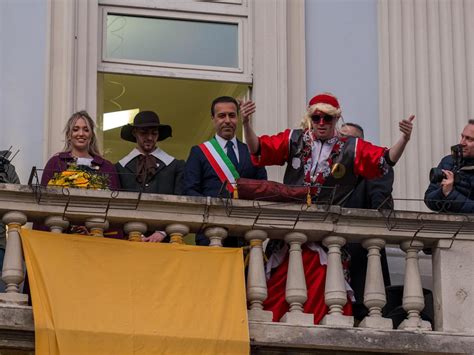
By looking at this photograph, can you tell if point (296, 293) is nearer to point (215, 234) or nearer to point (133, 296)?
point (215, 234)

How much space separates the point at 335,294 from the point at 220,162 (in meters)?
1.48

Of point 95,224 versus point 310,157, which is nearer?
point 95,224

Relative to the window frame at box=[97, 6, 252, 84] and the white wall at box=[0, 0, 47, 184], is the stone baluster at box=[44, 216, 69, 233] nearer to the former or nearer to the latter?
the white wall at box=[0, 0, 47, 184]

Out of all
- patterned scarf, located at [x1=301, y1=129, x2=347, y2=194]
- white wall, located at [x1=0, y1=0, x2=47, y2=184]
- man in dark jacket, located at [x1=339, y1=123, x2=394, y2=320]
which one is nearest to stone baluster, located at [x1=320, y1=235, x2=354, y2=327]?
man in dark jacket, located at [x1=339, y1=123, x2=394, y2=320]

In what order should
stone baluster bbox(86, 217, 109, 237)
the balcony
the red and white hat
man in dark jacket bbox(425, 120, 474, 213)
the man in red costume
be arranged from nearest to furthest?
the balcony
stone baluster bbox(86, 217, 109, 237)
the man in red costume
the red and white hat
man in dark jacket bbox(425, 120, 474, 213)

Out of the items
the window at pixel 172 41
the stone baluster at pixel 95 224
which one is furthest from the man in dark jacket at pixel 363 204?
the window at pixel 172 41

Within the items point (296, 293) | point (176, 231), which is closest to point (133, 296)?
point (176, 231)

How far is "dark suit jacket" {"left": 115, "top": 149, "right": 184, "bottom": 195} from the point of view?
15148 mm

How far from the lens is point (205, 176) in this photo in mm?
15117

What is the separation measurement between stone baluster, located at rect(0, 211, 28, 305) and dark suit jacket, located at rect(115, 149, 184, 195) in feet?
4.09

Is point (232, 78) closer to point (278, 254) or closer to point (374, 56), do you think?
point (374, 56)

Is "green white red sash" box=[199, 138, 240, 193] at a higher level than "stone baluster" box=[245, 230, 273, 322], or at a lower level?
higher

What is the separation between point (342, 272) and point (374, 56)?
3.23 meters

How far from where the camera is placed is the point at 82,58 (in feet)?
54.4
